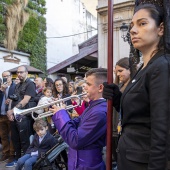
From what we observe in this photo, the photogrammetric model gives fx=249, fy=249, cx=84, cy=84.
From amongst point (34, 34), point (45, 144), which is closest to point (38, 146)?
point (45, 144)

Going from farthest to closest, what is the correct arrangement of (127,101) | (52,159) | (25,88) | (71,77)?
(71,77), (25,88), (52,159), (127,101)

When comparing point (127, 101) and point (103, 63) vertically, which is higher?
point (103, 63)

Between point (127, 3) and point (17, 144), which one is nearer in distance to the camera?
point (17, 144)

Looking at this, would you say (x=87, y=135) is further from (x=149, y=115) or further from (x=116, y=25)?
(x=116, y=25)

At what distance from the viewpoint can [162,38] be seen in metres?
1.39

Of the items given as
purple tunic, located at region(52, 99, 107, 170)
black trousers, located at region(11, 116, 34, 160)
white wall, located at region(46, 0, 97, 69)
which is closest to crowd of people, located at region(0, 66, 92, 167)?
black trousers, located at region(11, 116, 34, 160)

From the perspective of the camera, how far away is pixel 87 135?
6.40 feet

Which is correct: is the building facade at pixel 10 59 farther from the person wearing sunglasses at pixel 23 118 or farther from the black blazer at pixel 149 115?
the black blazer at pixel 149 115

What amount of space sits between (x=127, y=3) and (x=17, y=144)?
22.3ft

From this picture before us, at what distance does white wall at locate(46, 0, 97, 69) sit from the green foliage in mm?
1496

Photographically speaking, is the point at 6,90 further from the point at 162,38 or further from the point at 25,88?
the point at 162,38

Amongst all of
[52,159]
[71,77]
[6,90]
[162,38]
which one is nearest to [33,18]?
[71,77]

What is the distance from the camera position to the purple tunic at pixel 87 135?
1950 millimetres

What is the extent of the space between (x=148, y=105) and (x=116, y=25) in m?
8.78
